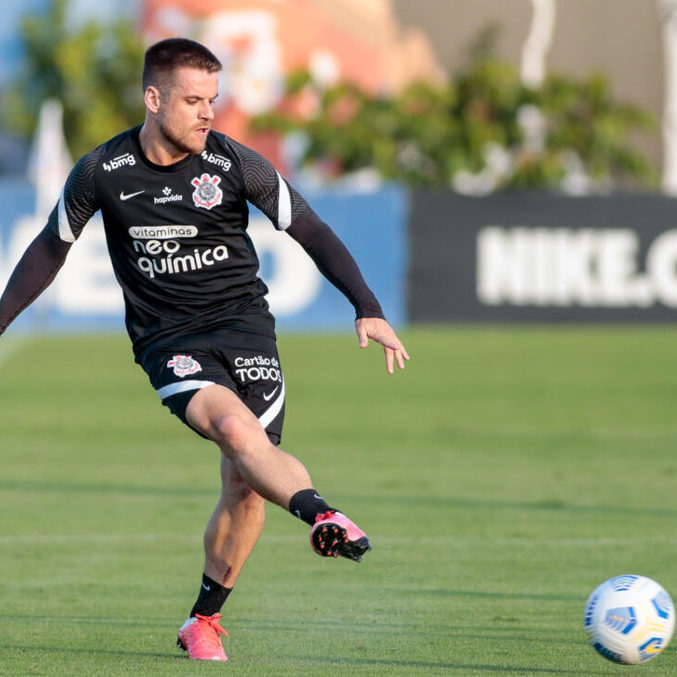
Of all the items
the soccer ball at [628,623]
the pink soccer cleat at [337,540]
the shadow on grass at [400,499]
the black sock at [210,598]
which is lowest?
the shadow on grass at [400,499]

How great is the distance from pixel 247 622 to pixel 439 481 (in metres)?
4.63

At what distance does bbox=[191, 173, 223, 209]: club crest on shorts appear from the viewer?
600cm

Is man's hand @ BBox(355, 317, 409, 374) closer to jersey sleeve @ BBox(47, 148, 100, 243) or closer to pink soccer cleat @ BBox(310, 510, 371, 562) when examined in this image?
pink soccer cleat @ BBox(310, 510, 371, 562)

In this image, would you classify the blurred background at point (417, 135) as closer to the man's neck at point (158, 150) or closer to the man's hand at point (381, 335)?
the man's neck at point (158, 150)

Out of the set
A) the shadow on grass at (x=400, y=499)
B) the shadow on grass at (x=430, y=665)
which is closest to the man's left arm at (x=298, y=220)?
the shadow on grass at (x=430, y=665)

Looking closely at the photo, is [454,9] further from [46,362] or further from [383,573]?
[383,573]

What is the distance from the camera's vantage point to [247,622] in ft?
22.0

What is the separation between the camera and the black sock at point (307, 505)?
5.31 m

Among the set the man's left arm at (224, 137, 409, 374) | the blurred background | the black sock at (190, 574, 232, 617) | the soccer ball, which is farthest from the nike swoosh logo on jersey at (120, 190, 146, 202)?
the blurred background

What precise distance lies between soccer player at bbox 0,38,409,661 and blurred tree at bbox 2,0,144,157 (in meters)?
34.3

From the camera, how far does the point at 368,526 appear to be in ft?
30.2

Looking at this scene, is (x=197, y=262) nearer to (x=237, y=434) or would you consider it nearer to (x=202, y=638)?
(x=237, y=434)

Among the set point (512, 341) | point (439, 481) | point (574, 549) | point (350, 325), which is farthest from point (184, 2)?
point (574, 549)

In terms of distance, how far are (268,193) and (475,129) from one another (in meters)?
31.3
